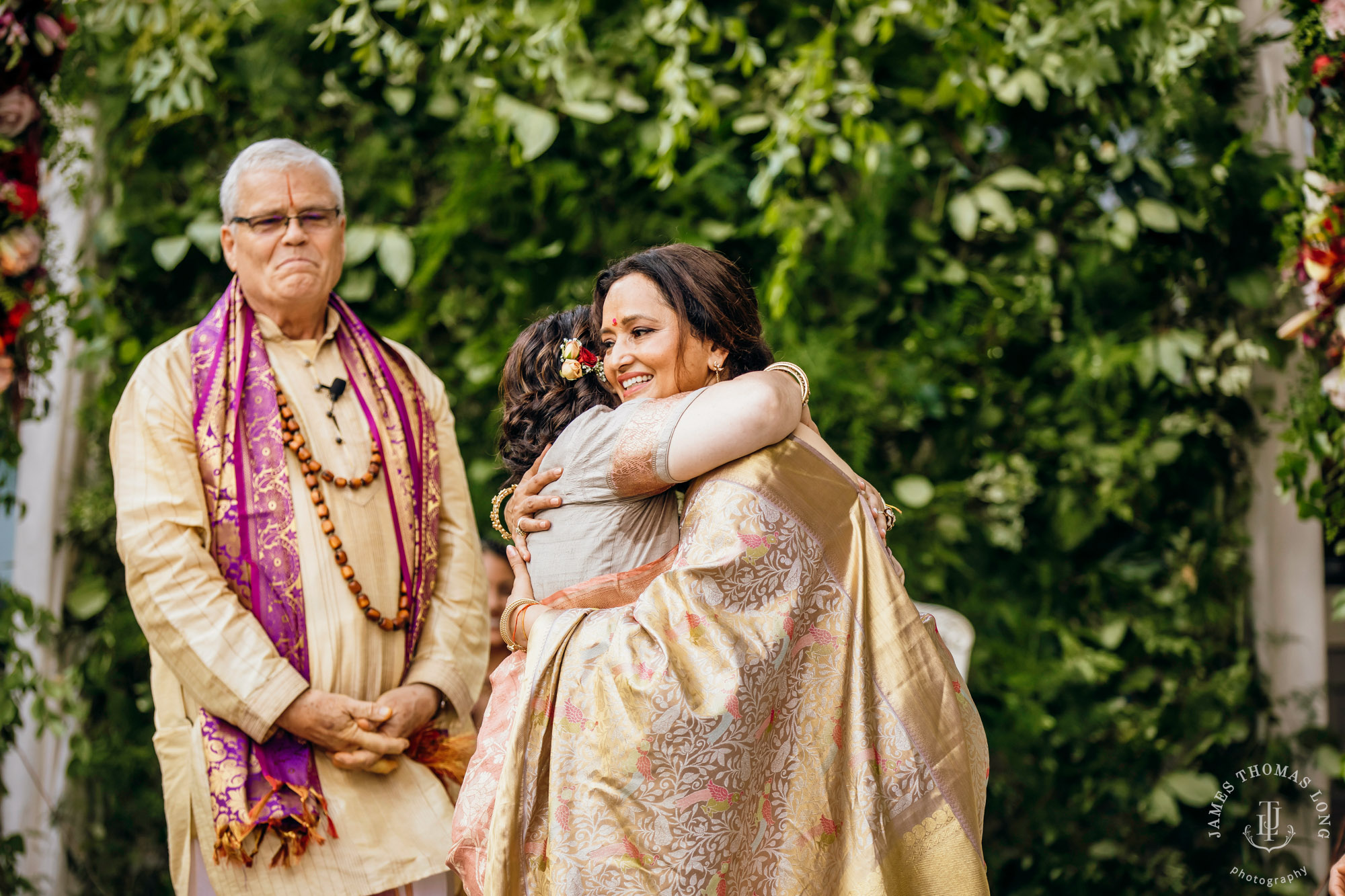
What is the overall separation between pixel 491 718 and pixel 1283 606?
2618 mm

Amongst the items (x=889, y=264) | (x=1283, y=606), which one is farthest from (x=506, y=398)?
(x=1283, y=606)

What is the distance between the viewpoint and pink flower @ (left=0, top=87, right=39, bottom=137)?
2.82 metres

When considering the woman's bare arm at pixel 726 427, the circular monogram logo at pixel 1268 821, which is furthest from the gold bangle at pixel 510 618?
the circular monogram logo at pixel 1268 821

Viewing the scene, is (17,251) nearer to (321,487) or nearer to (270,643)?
(321,487)

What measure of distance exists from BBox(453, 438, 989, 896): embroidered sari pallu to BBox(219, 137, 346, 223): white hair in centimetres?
116

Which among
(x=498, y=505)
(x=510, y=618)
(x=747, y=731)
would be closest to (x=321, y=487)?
(x=498, y=505)

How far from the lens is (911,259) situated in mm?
3648

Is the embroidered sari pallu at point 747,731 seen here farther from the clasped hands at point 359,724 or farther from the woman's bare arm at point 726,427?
the clasped hands at point 359,724

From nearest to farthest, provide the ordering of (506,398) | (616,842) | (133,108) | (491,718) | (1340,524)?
(616,842) < (491,718) < (506,398) < (1340,524) < (133,108)

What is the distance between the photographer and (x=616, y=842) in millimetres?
1575

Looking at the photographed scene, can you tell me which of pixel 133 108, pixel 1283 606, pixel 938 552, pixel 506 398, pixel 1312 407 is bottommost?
pixel 1283 606

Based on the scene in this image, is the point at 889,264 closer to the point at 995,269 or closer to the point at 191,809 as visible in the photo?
the point at 995,269

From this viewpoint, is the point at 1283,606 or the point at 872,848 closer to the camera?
the point at 872,848

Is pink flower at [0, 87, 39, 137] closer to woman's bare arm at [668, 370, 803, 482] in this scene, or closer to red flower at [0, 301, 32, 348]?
red flower at [0, 301, 32, 348]
